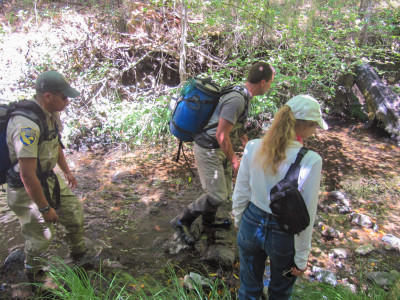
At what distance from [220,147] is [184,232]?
1319 mm

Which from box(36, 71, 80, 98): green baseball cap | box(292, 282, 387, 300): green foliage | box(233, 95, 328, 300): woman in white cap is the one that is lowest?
box(292, 282, 387, 300): green foliage

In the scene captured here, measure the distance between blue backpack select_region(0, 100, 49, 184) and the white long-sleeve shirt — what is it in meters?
1.80

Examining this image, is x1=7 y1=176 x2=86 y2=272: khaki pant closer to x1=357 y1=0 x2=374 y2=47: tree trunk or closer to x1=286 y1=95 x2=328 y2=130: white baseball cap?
x1=286 y1=95 x2=328 y2=130: white baseball cap

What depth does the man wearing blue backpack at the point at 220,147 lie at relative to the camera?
276 cm

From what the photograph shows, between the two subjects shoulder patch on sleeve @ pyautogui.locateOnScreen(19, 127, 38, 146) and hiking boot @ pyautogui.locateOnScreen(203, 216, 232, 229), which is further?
hiking boot @ pyautogui.locateOnScreen(203, 216, 232, 229)

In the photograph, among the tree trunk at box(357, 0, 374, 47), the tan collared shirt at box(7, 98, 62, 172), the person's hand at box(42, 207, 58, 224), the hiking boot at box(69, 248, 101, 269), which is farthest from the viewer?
the tree trunk at box(357, 0, 374, 47)

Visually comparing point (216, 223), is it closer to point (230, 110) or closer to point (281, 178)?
point (230, 110)

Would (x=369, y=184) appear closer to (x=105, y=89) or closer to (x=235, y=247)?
(x=235, y=247)

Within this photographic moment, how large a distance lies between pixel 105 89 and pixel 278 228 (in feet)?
22.6

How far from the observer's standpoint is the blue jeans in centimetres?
177

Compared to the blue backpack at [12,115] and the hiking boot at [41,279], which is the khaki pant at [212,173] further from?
the hiking boot at [41,279]

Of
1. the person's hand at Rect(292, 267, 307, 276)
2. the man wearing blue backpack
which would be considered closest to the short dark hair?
Answer: the man wearing blue backpack

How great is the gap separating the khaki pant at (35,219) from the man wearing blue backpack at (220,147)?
4.53 feet

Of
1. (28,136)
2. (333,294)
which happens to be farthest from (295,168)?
(28,136)
